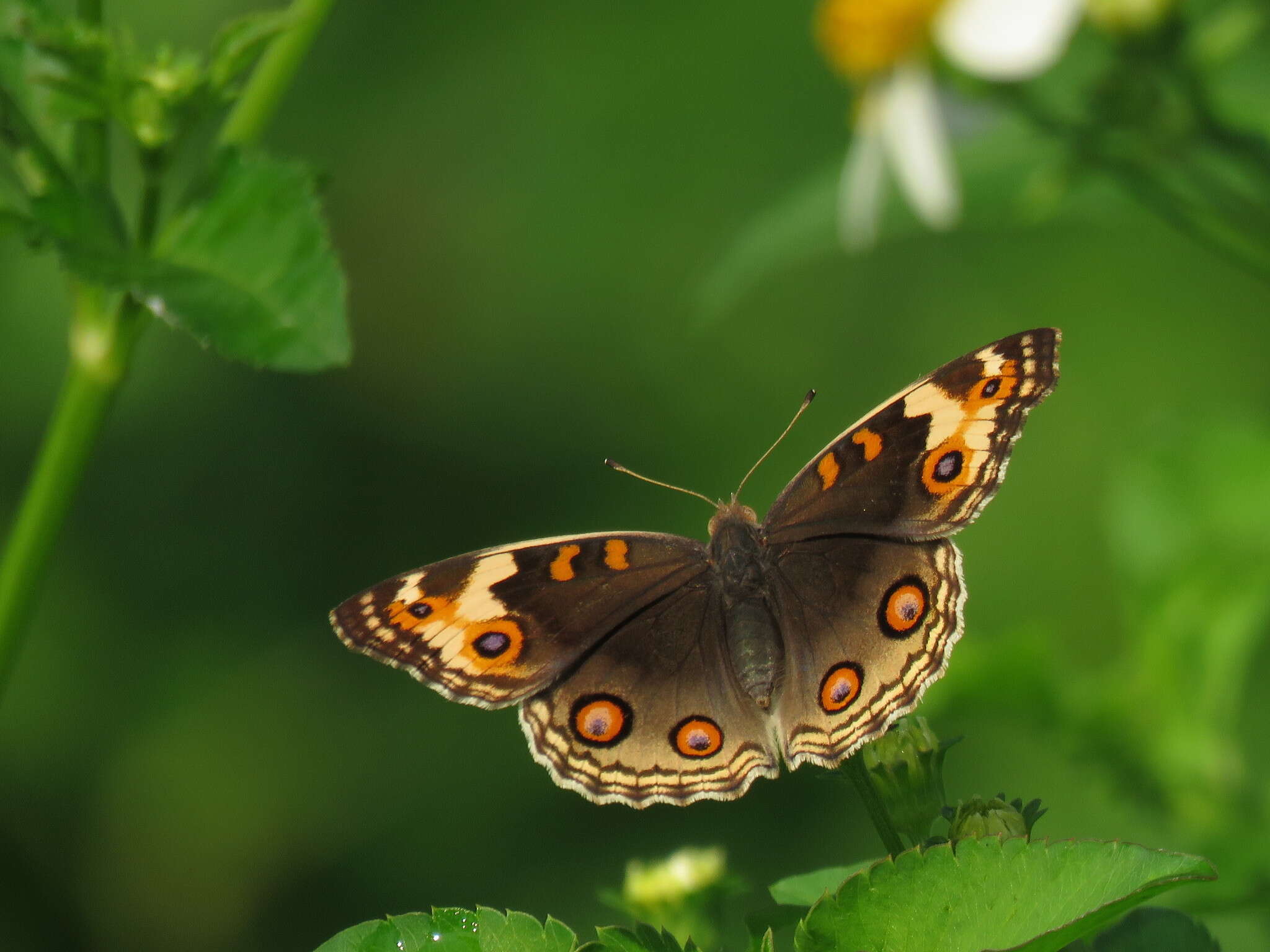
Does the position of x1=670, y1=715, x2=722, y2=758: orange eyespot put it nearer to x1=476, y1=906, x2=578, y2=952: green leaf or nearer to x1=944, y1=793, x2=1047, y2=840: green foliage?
x1=944, y1=793, x2=1047, y2=840: green foliage

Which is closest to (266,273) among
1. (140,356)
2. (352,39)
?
(140,356)

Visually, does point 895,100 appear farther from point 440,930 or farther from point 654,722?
point 440,930

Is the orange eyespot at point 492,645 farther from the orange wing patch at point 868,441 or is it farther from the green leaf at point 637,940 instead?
the green leaf at point 637,940

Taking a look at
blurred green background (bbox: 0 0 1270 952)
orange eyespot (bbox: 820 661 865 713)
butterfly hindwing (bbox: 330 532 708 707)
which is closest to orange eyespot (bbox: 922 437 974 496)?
orange eyespot (bbox: 820 661 865 713)

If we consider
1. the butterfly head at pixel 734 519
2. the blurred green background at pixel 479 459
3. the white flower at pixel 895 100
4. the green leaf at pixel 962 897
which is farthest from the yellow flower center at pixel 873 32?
the green leaf at pixel 962 897

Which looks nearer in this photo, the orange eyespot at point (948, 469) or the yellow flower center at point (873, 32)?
the orange eyespot at point (948, 469)

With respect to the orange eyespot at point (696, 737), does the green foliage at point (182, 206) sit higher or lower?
higher

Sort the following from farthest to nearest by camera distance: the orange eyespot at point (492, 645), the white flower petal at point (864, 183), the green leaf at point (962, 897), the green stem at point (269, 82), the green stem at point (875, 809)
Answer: the white flower petal at point (864, 183) < the orange eyespot at point (492, 645) < the green stem at point (269, 82) < the green stem at point (875, 809) < the green leaf at point (962, 897)

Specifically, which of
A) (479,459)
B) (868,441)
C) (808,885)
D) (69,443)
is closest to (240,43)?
(69,443)
